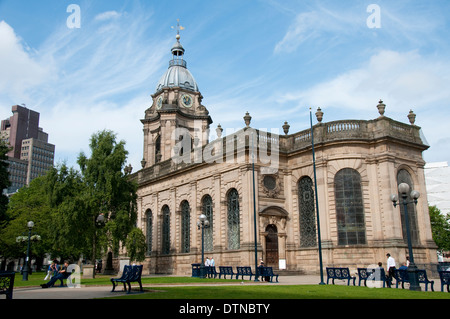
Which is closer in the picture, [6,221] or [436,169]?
[6,221]

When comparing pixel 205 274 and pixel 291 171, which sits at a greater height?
pixel 291 171

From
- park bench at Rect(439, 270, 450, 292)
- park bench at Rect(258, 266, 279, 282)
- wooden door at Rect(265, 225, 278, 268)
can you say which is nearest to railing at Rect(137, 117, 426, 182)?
wooden door at Rect(265, 225, 278, 268)

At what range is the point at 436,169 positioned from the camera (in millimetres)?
88625

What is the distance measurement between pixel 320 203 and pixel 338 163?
11.3 feet

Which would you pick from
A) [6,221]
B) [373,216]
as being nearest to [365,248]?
[373,216]

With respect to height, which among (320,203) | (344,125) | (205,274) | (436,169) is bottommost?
(205,274)

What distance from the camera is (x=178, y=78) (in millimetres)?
55500

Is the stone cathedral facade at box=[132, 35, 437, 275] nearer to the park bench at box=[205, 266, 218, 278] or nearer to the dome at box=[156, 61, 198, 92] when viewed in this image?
the park bench at box=[205, 266, 218, 278]

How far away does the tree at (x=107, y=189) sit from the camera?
33875mm

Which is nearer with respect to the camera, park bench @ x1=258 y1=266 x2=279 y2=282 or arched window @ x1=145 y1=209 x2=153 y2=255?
park bench @ x1=258 y1=266 x2=279 y2=282

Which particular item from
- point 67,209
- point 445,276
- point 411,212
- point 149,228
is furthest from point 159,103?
point 445,276

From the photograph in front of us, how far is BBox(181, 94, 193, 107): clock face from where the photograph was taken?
54531mm

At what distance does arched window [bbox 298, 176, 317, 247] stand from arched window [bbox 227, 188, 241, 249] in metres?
5.27
